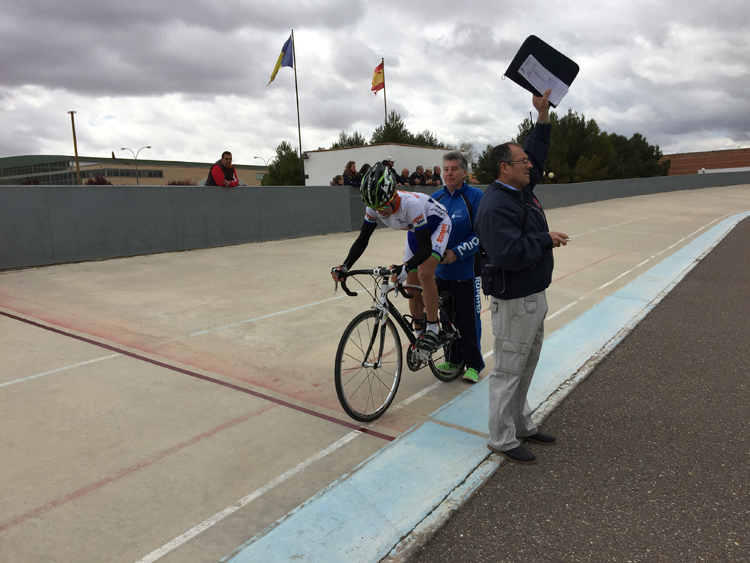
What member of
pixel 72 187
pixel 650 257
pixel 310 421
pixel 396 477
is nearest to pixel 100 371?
pixel 310 421

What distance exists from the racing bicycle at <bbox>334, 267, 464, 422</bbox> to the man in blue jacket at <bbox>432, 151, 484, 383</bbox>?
0.12 meters

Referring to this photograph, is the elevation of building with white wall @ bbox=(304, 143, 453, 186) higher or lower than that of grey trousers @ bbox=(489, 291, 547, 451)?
higher

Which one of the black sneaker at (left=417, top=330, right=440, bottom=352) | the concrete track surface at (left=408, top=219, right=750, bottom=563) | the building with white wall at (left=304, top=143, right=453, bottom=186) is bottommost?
the concrete track surface at (left=408, top=219, right=750, bottom=563)

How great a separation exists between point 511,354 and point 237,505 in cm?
180

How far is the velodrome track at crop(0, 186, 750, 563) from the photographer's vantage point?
8.62ft

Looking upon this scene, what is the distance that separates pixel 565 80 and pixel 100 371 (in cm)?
447

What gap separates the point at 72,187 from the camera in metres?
9.95

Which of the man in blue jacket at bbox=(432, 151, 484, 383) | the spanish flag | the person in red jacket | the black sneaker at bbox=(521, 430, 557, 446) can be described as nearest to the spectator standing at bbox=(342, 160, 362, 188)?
the person in red jacket

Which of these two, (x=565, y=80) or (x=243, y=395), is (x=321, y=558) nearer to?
(x=243, y=395)

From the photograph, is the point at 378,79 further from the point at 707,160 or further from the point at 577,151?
the point at 707,160

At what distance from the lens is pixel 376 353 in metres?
3.80

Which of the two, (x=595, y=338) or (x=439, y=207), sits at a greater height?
(x=439, y=207)

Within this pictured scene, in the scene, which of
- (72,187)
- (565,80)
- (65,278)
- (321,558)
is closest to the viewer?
(321,558)

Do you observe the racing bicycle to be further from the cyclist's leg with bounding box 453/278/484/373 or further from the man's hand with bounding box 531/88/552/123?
the man's hand with bounding box 531/88/552/123
